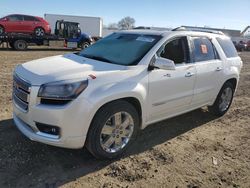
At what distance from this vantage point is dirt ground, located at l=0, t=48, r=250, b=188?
3.90m

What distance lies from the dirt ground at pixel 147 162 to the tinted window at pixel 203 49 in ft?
4.44

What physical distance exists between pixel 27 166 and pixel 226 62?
4302mm

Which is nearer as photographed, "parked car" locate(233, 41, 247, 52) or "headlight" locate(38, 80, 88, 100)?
"headlight" locate(38, 80, 88, 100)

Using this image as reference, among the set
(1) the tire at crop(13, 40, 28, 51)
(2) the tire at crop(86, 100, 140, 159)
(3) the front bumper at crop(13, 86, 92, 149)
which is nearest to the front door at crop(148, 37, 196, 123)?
(2) the tire at crop(86, 100, 140, 159)

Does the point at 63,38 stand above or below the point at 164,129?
below

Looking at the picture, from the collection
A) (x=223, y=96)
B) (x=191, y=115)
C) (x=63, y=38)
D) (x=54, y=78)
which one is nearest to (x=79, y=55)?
(x=54, y=78)

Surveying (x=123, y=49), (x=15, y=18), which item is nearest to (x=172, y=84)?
(x=123, y=49)

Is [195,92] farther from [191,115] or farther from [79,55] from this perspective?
[79,55]

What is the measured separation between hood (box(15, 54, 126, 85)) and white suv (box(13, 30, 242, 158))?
0.04 ft

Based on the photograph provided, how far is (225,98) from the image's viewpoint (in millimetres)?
6812

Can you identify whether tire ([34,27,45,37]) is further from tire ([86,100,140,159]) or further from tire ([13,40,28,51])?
tire ([86,100,140,159])

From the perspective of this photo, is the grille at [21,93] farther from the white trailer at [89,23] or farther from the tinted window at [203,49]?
the white trailer at [89,23]

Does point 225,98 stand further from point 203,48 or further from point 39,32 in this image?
point 39,32

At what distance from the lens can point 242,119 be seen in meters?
6.82
